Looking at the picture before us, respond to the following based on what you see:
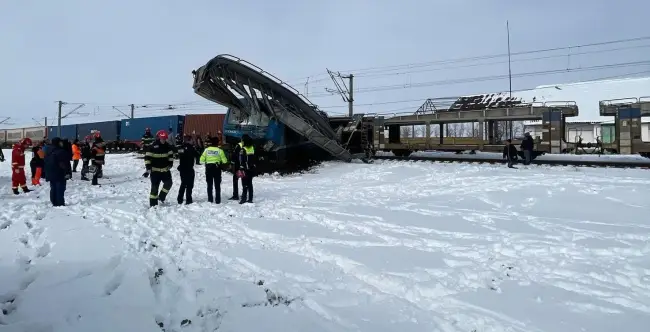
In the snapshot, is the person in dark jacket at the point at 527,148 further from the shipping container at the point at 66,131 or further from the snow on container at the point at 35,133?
the snow on container at the point at 35,133

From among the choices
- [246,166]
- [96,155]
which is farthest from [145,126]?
[246,166]

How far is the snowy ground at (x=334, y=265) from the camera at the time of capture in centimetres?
332

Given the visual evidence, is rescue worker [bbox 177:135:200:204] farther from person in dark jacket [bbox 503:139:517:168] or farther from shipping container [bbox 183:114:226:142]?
shipping container [bbox 183:114:226:142]

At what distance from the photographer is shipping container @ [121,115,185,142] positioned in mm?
27672

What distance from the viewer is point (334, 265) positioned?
4652mm

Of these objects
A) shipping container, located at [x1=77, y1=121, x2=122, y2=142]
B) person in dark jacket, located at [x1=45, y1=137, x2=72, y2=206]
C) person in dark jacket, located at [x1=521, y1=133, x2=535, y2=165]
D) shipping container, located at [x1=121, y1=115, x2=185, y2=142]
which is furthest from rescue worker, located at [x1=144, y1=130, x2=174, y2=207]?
shipping container, located at [x1=77, y1=121, x2=122, y2=142]

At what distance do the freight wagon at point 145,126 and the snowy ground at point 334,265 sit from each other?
1987 cm

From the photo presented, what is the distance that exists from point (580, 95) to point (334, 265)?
46450 mm

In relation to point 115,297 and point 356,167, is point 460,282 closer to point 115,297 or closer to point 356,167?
point 115,297

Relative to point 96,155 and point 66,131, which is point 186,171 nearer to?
point 96,155

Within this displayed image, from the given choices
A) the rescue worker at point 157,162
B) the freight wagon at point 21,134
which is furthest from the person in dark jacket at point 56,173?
the freight wagon at point 21,134

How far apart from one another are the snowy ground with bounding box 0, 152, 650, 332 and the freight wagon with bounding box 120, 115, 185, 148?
65.2 feet

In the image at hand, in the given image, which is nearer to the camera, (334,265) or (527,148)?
(334,265)

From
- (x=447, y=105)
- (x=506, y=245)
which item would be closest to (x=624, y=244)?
(x=506, y=245)
